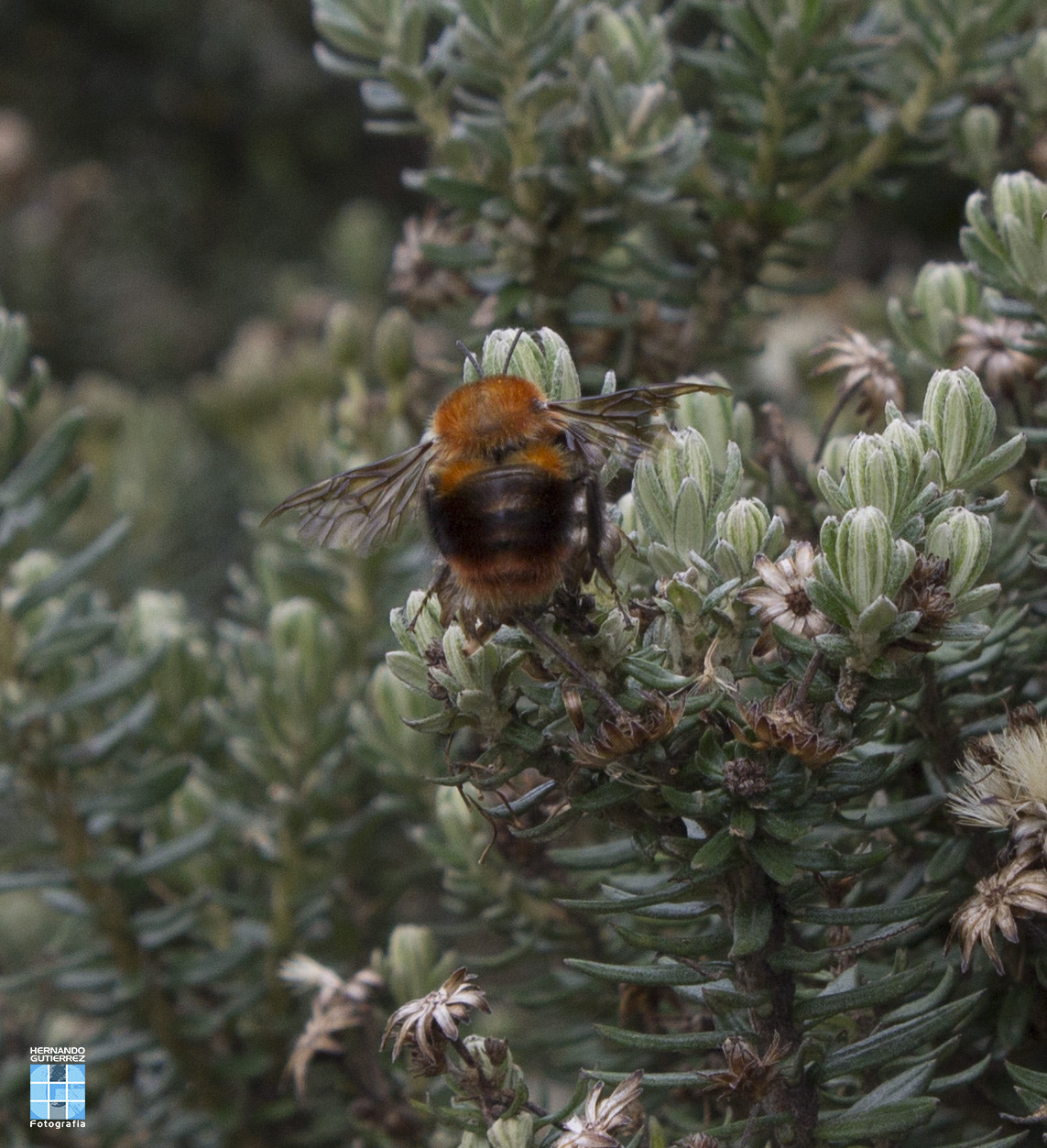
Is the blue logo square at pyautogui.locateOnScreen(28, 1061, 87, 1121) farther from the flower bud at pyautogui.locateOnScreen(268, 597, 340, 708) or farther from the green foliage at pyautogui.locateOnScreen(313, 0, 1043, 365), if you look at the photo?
the green foliage at pyautogui.locateOnScreen(313, 0, 1043, 365)

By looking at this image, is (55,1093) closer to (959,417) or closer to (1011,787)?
(1011,787)

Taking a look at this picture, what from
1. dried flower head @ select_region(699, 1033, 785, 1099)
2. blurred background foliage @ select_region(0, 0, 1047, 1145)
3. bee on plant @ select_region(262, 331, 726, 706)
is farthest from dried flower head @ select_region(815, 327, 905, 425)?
dried flower head @ select_region(699, 1033, 785, 1099)

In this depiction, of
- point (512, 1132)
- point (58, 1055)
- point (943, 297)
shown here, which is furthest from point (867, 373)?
point (58, 1055)

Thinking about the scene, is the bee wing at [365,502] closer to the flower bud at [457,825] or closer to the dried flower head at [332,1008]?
the flower bud at [457,825]

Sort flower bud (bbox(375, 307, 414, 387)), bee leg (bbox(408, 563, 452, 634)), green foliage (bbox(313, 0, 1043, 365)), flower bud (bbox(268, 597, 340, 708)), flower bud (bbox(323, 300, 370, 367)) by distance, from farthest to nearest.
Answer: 1. flower bud (bbox(323, 300, 370, 367))
2. flower bud (bbox(375, 307, 414, 387))
3. flower bud (bbox(268, 597, 340, 708))
4. green foliage (bbox(313, 0, 1043, 365))
5. bee leg (bbox(408, 563, 452, 634))

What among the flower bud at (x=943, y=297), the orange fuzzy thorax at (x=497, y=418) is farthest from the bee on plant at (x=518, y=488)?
the flower bud at (x=943, y=297)
